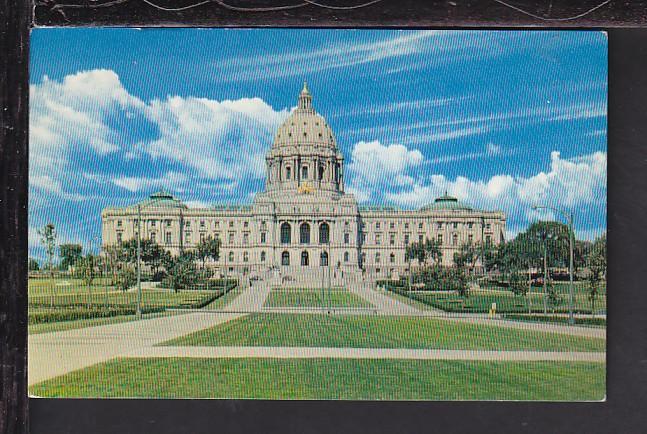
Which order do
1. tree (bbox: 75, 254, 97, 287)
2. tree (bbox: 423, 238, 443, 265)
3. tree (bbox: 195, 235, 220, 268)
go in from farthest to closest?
tree (bbox: 423, 238, 443, 265) < tree (bbox: 195, 235, 220, 268) < tree (bbox: 75, 254, 97, 287)

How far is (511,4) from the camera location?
535 cm

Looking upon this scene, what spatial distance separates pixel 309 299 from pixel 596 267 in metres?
3.66

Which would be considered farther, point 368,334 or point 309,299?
point 309,299

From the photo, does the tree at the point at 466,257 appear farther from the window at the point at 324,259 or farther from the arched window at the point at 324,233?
the window at the point at 324,259

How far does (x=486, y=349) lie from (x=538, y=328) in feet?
2.56

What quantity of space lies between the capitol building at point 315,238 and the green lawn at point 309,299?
24 cm

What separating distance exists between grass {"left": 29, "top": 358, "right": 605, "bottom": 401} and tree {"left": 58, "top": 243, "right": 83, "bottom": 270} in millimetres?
1340

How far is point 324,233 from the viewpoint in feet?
47.6

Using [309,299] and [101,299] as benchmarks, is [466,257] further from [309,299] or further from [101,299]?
[101,299]

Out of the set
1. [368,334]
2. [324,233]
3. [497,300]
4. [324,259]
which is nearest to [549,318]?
[497,300]

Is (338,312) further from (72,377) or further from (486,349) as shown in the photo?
(72,377)

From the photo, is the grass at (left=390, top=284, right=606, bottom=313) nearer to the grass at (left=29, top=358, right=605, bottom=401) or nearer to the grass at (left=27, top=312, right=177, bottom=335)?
the grass at (left=29, top=358, right=605, bottom=401)

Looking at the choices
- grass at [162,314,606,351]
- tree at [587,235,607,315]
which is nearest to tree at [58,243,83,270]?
grass at [162,314,606,351]

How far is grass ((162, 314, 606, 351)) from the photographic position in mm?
7666
